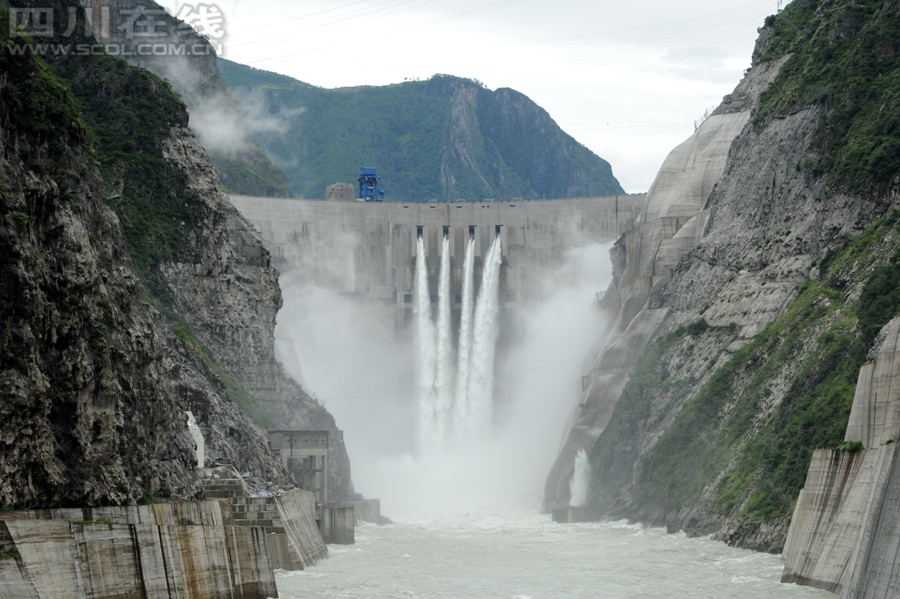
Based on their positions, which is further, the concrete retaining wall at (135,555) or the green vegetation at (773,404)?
the green vegetation at (773,404)

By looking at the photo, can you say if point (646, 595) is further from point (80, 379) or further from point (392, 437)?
point (392, 437)

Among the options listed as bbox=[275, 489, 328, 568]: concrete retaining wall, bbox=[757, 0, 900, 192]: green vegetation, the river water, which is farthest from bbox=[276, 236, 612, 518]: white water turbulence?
bbox=[275, 489, 328, 568]: concrete retaining wall

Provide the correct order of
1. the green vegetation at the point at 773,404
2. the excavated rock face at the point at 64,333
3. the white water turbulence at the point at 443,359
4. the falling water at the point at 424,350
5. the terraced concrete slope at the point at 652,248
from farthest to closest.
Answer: the falling water at the point at 424,350, the white water turbulence at the point at 443,359, the terraced concrete slope at the point at 652,248, the green vegetation at the point at 773,404, the excavated rock face at the point at 64,333

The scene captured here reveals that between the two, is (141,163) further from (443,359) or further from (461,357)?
(461,357)

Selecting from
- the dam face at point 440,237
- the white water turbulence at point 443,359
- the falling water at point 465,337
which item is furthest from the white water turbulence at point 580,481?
the dam face at point 440,237

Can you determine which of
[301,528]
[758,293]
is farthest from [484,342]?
[301,528]

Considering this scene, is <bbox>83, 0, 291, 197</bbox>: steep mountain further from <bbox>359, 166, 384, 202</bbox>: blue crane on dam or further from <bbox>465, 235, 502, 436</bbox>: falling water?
<bbox>465, 235, 502, 436</bbox>: falling water

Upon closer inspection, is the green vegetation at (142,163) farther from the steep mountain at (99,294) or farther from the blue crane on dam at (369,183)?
the blue crane on dam at (369,183)
